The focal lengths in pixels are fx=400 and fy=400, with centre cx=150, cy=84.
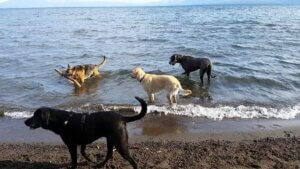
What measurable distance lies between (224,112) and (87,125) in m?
4.88

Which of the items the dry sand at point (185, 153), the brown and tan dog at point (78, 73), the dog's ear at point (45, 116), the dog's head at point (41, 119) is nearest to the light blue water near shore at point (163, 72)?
the brown and tan dog at point (78, 73)

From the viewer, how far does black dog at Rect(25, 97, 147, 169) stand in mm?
6184

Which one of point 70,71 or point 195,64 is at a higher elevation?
point 195,64

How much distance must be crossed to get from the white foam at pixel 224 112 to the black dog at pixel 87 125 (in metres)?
4.02

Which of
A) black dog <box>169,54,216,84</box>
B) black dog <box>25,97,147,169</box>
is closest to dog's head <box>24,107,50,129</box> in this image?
black dog <box>25,97,147,169</box>

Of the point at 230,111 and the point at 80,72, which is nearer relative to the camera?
the point at 230,111

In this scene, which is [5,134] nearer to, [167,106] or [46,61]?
[167,106]

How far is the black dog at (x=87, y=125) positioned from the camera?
20.3ft

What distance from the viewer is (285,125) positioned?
30.2 ft

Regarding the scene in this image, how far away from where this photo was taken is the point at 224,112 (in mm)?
10211

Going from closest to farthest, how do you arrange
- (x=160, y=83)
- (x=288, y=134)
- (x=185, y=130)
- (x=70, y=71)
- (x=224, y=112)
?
(x=288, y=134) < (x=185, y=130) < (x=224, y=112) < (x=160, y=83) < (x=70, y=71)

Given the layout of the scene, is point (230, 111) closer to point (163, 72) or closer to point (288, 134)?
point (288, 134)

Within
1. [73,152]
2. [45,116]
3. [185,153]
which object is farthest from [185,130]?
[45,116]

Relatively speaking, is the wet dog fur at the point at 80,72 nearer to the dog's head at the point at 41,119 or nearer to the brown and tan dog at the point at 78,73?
the brown and tan dog at the point at 78,73
